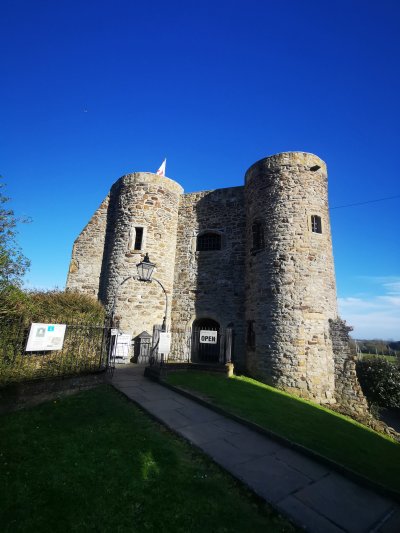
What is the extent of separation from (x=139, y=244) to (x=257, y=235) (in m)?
6.32

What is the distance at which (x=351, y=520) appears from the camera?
347 centimetres

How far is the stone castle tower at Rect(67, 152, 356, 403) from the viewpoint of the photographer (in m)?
11.4

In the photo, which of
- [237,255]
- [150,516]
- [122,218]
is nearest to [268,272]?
[237,255]

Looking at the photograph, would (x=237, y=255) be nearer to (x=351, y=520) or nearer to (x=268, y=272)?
(x=268, y=272)

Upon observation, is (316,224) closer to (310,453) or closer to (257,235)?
(257,235)

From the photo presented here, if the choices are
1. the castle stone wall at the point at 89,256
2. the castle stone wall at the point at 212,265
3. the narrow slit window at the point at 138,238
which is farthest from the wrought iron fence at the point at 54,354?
the castle stone wall at the point at 89,256

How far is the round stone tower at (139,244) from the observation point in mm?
14219

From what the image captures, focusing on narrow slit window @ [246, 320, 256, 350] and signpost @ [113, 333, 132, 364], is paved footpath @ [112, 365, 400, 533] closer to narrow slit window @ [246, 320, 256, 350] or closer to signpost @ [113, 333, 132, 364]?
signpost @ [113, 333, 132, 364]

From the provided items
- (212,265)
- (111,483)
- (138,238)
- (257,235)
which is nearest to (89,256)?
(138,238)

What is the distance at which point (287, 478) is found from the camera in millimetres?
4152

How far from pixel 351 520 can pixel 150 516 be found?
2.48 m

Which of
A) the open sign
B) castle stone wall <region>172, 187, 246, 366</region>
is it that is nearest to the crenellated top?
castle stone wall <region>172, 187, 246, 366</region>

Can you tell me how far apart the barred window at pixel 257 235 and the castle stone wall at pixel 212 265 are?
49.3 inches

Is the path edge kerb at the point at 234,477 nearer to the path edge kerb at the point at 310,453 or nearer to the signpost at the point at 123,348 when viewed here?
A: the path edge kerb at the point at 310,453
